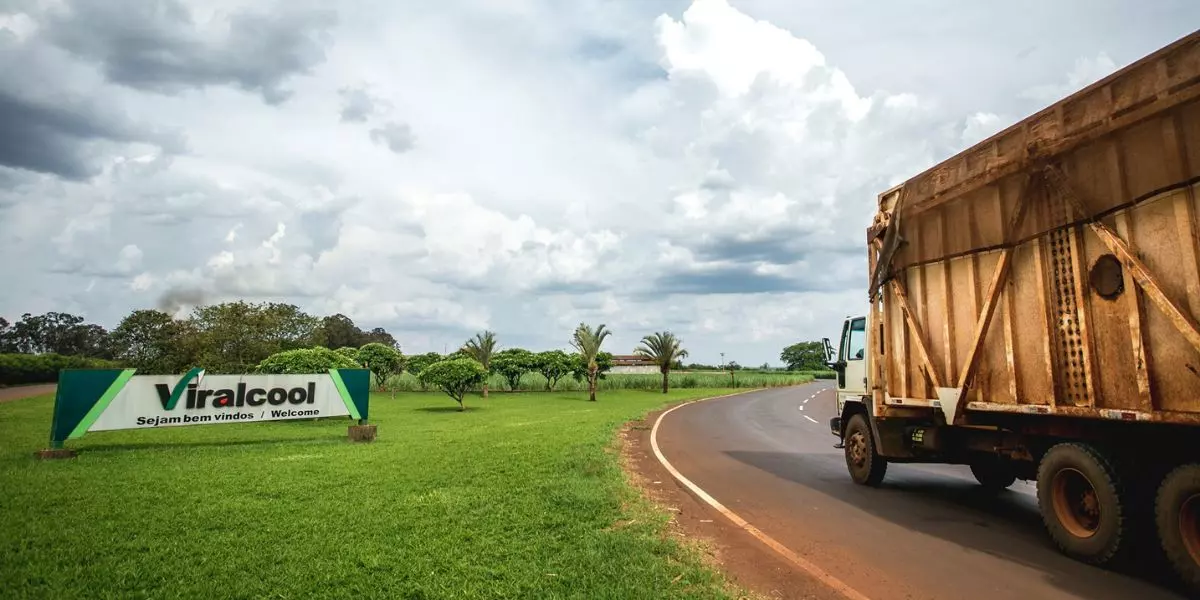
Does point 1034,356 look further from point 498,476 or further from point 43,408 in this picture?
point 43,408

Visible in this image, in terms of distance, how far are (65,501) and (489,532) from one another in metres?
6.03

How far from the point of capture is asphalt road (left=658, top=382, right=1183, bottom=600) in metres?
5.11

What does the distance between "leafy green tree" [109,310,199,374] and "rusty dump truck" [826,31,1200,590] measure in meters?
47.4

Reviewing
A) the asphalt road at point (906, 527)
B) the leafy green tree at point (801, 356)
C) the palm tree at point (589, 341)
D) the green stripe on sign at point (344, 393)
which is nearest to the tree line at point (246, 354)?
the palm tree at point (589, 341)

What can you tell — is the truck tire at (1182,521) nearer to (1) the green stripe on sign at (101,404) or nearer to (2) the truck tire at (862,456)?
(2) the truck tire at (862,456)

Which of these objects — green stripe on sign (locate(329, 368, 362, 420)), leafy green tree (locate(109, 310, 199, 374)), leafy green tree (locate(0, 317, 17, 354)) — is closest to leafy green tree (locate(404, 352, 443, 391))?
leafy green tree (locate(109, 310, 199, 374))

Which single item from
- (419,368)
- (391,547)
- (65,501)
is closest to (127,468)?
(65,501)

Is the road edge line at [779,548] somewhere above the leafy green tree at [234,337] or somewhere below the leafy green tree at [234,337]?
below

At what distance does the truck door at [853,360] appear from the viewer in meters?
9.93

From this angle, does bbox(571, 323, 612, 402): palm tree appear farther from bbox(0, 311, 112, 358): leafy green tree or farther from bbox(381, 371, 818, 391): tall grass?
bbox(0, 311, 112, 358): leafy green tree

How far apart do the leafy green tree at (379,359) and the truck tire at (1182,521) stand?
45.6 m

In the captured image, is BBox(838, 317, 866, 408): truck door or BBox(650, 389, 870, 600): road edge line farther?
BBox(838, 317, 866, 408): truck door

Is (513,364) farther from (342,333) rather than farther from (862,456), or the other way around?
(342,333)

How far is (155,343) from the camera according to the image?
153 ft
